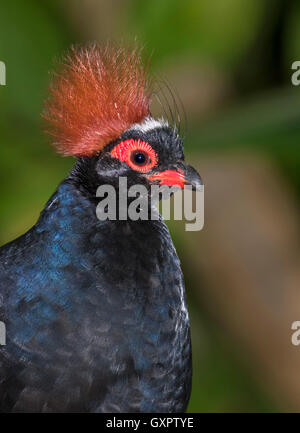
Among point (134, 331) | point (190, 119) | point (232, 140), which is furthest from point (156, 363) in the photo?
point (190, 119)

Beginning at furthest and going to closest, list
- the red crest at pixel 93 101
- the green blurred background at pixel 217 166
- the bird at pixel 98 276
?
1. the green blurred background at pixel 217 166
2. the red crest at pixel 93 101
3. the bird at pixel 98 276

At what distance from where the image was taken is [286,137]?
2.16 m

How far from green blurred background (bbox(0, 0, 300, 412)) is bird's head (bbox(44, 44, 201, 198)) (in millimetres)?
899

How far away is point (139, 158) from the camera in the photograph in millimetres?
1593

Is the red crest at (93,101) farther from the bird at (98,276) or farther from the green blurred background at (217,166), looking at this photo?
the green blurred background at (217,166)

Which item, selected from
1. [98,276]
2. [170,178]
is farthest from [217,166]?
[98,276]

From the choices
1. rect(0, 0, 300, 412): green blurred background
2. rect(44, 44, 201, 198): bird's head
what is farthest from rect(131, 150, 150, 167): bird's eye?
rect(0, 0, 300, 412): green blurred background

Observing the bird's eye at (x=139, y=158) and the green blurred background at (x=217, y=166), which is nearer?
the bird's eye at (x=139, y=158)

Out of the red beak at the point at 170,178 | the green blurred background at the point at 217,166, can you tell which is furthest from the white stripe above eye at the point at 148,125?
the green blurred background at the point at 217,166

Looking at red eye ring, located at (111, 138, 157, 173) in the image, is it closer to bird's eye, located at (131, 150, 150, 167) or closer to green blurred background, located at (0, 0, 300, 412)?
bird's eye, located at (131, 150, 150, 167)

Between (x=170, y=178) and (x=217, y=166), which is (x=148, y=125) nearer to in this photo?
(x=170, y=178)

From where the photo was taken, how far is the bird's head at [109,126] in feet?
5.18

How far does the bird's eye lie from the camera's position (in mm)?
1590

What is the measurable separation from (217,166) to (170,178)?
4.86ft
